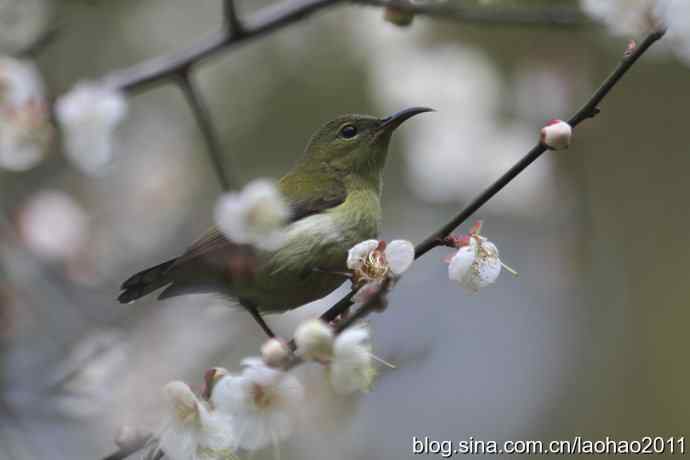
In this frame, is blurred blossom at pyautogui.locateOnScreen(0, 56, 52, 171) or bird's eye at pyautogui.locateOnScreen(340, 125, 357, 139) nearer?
blurred blossom at pyautogui.locateOnScreen(0, 56, 52, 171)

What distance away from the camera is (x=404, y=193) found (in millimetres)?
6785

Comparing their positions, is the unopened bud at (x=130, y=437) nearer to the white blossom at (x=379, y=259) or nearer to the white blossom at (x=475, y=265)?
the white blossom at (x=379, y=259)

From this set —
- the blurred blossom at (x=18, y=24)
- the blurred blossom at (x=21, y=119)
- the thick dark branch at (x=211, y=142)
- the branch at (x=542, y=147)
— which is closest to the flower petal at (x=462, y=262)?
the branch at (x=542, y=147)

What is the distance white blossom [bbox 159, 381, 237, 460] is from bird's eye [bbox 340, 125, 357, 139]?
1812 millimetres

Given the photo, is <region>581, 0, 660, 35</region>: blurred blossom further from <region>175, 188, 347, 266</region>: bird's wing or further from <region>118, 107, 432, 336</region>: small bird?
<region>175, 188, 347, 266</region>: bird's wing

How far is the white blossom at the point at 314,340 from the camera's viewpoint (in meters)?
1.93

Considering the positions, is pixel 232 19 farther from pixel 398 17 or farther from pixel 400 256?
pixel 400 256

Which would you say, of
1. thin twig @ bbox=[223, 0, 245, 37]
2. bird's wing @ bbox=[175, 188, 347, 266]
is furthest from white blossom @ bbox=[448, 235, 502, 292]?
thin twig @ bbox=[223, 0, 245, 37]

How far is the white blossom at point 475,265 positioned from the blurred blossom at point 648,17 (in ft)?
2.21

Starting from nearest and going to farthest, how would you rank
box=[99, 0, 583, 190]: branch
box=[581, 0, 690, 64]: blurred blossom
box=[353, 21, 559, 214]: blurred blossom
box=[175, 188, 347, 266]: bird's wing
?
1. box=[581, 0, 690, 64]: blurred blossom
2. box=[99, 0, 583, 190]: branch
3. box=[175, 188, 347, 266]: bird's wing
4. box=[353, 21, 559, 214]: blurred blossom

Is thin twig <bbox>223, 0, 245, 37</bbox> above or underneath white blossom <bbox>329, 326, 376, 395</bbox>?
above

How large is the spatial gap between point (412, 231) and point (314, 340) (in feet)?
14.1

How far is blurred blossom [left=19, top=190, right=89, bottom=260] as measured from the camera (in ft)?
14.5

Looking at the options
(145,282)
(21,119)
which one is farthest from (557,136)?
(21,119)
